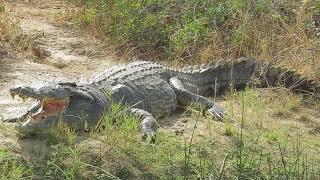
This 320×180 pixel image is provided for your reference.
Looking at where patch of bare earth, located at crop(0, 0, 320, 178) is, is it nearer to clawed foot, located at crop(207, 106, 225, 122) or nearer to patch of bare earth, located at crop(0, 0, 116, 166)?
patch of bare earth, located at crop(0, 0, 116, 166)

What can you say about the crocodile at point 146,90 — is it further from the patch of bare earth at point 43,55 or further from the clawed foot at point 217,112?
the patch of bare earth at point 43,55

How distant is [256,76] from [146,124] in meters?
2.45

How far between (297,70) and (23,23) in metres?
4.14

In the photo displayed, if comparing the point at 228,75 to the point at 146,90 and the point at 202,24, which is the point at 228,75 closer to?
the point at 202,24

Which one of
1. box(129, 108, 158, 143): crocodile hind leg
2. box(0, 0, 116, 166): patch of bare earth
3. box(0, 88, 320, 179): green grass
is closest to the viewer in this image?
box(0, 88, 320, 179): green grass

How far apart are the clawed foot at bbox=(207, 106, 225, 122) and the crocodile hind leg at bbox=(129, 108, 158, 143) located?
0.82 m

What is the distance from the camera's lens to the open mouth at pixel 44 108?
4719mm

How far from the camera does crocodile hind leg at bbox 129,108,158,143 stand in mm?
5023

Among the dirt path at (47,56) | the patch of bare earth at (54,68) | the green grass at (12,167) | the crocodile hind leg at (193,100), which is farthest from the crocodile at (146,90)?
the dirt path at (47,56)

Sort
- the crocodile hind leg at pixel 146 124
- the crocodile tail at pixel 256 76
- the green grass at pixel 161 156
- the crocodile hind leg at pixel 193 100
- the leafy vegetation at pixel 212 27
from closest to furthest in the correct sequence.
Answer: the green grass at pixel 161 156 → the crocodile hind leg at pixel 146 124 → the crocodile hind leg at pixel 193 100 → the crocodile tail at pixel 256 76 → the leafy vegetation at pixel 212 27

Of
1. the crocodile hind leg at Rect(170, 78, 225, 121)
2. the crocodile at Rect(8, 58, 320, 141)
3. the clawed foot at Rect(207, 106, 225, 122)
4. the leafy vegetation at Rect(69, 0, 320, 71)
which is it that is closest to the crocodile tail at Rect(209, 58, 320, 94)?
the crocodile at Rect(8, 58, 320, 141)

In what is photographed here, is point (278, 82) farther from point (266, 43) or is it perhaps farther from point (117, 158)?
point (117, 158)

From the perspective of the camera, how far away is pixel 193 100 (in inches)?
247

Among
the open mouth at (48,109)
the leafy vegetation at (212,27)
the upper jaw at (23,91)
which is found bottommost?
the open mouth at (48,109)
